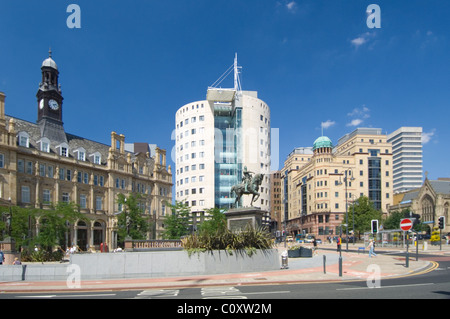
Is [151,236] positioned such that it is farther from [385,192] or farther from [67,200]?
[385,192]

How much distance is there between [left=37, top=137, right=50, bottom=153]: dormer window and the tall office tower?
135ft

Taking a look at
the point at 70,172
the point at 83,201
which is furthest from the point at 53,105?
the point at 83,201

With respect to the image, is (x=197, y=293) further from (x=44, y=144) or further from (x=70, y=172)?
(x=70, y=172)

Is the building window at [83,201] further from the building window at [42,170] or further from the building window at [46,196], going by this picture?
the building window at [42,170]

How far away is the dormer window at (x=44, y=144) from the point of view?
5984 cm

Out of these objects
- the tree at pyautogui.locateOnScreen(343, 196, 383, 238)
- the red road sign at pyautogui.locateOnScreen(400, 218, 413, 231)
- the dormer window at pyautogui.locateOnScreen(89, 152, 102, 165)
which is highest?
the dormer window at pyautogui.locateOnScreen(89, 152, 102, 165)

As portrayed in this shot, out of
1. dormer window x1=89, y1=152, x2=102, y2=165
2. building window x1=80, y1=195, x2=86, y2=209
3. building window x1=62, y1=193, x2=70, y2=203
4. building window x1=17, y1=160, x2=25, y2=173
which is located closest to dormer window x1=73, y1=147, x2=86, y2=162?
dormer window x1=89, y1=152, x2=102, y2=165

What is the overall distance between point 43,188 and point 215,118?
168 feet

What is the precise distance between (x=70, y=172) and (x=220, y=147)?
43.0m

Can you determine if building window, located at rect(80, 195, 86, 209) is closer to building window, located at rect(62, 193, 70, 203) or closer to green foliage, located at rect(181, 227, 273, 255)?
building window, located at rect(62, 193, 70, 203)

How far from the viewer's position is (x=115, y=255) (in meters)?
22.0

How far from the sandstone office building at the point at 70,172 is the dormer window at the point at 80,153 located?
0.17 metres

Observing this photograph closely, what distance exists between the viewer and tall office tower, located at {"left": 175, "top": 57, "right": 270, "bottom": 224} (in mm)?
95188

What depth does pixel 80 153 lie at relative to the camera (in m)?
67.1
